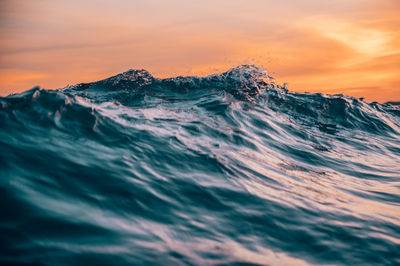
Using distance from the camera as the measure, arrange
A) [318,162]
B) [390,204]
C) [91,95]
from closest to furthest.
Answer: [390,204] < [318,162] < [91,95]

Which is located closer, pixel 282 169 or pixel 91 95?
pixel 282 169

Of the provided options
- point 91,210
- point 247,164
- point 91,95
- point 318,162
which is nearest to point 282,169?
point 247,164

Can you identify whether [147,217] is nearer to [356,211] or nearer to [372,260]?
[372,260]

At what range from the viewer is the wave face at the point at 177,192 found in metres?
3.58

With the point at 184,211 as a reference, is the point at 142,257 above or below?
below

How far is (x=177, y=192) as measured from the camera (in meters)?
5.04

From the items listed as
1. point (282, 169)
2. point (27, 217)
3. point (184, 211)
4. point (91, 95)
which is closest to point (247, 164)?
point (282, 169)

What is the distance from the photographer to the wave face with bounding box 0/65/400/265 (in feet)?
11.8

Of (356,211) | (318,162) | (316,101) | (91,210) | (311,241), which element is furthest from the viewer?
(316,101)

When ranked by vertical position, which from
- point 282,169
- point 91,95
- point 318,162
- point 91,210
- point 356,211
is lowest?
point 91,210

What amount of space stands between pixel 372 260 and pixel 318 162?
4.59 m

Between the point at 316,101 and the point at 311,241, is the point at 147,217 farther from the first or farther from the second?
the point at 316,101

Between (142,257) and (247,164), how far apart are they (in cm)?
373

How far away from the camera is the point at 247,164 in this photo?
22.3 ft
